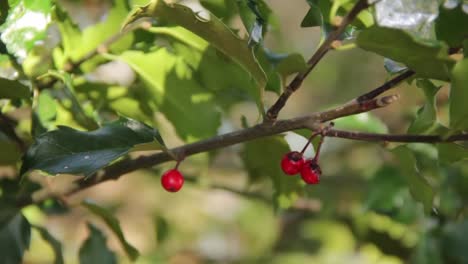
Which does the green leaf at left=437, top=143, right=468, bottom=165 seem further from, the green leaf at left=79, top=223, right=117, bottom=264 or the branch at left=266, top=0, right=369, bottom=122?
the green leaf at left=79, top=223, right=117, bottom=264

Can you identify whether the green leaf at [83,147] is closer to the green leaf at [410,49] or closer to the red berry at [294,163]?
the red berry at [294,163]

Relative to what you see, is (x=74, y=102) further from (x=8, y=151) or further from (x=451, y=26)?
(x=451, y=26)

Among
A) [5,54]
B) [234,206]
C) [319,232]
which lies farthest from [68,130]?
[234,206]

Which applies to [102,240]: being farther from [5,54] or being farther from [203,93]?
[5,54]

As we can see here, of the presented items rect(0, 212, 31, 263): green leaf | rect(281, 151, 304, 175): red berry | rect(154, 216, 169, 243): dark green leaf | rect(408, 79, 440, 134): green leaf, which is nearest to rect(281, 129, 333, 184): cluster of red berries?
rect(281, 151, 304, 175): red berry

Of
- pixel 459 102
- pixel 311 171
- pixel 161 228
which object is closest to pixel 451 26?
pixel 459 102

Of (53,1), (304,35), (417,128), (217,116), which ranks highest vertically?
(53,1)
